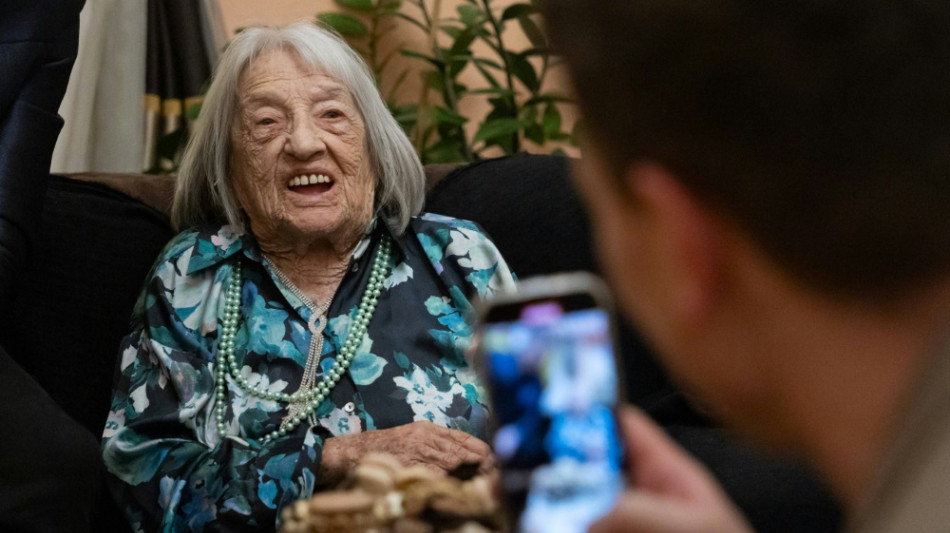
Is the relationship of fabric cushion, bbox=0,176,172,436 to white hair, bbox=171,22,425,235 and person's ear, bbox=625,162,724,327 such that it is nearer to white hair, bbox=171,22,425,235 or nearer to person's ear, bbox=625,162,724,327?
white hair, bbox=171,22,425,235

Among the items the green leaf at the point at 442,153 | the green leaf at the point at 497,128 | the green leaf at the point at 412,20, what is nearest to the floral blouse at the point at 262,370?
the green leaf at the point at 497,128

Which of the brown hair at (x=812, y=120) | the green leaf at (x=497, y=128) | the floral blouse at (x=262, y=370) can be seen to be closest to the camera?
the brown hair at (x=812, y=120)

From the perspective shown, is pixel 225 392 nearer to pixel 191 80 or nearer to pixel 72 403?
pixel 72 403

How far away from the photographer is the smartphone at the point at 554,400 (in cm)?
60

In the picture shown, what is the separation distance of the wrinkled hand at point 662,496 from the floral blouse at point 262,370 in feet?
3.47

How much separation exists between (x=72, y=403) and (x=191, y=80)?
0.92 metres

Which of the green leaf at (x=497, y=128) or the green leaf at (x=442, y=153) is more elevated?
the green leaf at (x=497, y=128)

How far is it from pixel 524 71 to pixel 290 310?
45.8 inches

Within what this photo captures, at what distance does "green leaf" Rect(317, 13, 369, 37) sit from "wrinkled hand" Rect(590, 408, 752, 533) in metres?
2.24

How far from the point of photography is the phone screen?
604 millimetres

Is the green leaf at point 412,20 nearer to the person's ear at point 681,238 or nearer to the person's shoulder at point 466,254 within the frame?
the person's shoulder at point 466,254

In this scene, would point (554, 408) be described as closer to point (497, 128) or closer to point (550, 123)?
point (497, 128)

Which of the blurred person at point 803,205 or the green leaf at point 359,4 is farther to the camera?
the green leaf at point 359,4

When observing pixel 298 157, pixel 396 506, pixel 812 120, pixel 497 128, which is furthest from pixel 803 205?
pixel 497 128
